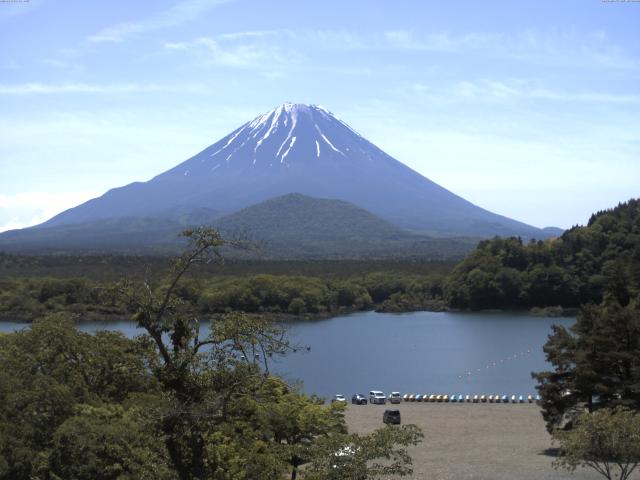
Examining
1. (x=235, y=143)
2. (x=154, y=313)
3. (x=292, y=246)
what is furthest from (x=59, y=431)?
(x=235, y=143)

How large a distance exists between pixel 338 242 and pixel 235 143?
201 feet

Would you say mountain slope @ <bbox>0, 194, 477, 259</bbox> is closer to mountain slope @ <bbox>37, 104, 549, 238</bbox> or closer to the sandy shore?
mountain slope @ <bbox>37, 104, 549, 238</bbox>

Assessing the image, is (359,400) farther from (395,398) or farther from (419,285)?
(419,285)

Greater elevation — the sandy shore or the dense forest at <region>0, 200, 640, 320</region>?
the dense forest at <region>0, 200, 640, 320</region>

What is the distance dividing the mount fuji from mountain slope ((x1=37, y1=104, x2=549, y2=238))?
16 cm

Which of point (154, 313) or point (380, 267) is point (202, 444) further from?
point (380, 267)

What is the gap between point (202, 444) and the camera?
660cm

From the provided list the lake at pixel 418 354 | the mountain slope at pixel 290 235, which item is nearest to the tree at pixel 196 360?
the lake at pixel 418 354

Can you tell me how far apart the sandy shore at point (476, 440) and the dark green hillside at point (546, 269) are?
31869 mm

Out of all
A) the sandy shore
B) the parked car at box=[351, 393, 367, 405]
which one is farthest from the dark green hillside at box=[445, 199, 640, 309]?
the sandy shore

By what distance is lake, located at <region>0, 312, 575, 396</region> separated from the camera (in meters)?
29.3

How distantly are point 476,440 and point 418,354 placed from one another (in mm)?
17899

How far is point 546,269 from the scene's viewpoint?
56000 millimetres

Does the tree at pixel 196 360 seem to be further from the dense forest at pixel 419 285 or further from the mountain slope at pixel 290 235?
the mountain slope at pixel 290 235
